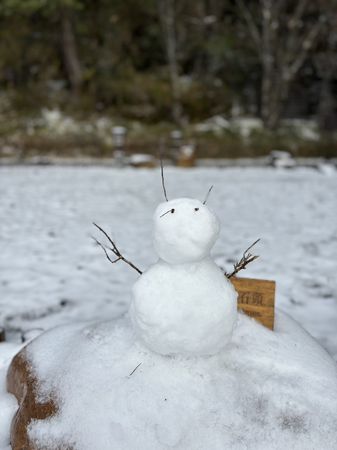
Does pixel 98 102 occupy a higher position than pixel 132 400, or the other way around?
pixel 132 400

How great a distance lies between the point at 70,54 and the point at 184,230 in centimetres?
1476

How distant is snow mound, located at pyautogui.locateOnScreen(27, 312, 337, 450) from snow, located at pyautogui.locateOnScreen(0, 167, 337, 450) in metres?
0.03

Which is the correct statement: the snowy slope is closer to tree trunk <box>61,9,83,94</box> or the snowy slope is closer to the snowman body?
the snowman body

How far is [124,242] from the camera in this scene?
4.41 m

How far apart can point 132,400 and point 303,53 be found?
1378 centimetres

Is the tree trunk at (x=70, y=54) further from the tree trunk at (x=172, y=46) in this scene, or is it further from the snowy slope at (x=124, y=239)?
the snowy slope at (x=124, y=239)

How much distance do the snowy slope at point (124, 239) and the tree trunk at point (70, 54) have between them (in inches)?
288

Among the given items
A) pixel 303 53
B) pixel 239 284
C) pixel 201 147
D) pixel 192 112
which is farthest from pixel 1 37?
pixel 239 284

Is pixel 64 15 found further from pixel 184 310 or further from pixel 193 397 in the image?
pixel 193 397

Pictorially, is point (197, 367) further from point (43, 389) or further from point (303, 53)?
point (303, 53)

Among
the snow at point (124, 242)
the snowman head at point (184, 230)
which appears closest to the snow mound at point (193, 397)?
the snow at point (124, 242)

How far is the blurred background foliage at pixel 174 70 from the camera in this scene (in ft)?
42.3

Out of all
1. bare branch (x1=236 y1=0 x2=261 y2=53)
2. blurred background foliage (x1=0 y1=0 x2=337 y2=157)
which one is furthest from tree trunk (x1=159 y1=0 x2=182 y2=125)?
bare branch (x1=236 y1=0 x2=261 y2=53)

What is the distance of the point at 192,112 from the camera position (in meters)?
14.7
